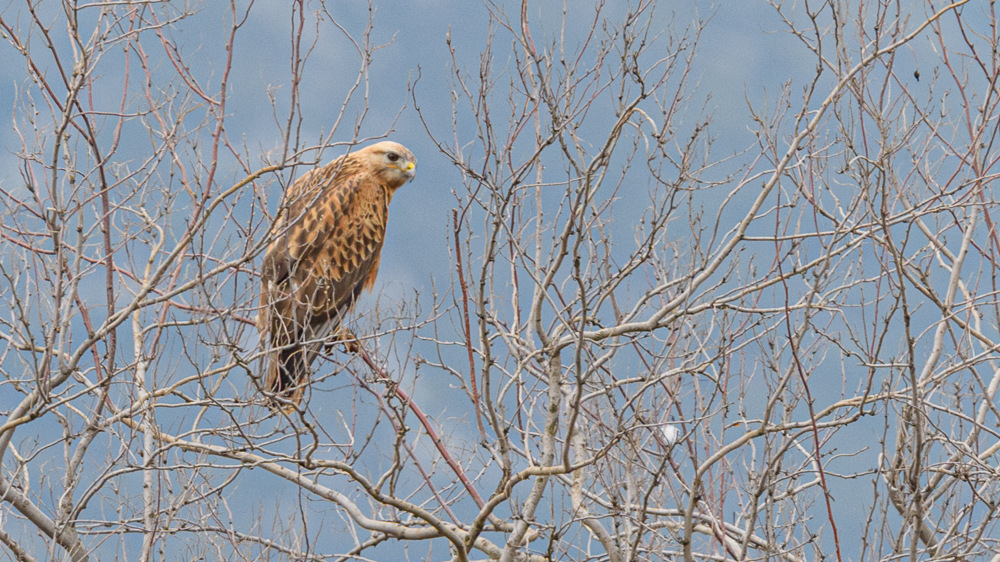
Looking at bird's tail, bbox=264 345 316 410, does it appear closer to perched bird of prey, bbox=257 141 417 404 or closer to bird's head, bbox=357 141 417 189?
perched bird of prey, bbox=257 141 417 404

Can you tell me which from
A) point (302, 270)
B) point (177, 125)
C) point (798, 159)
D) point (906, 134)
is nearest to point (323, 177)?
point (302, 270)

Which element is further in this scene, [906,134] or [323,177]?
[323,177]

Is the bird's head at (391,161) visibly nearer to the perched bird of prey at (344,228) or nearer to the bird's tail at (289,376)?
the perched bird of prey at (344,228)

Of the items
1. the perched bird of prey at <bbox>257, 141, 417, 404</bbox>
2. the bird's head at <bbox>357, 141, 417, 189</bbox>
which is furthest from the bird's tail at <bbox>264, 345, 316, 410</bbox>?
the bird's head at <bbox>357, 141, 417, 189</bbox>

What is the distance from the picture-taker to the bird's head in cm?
821

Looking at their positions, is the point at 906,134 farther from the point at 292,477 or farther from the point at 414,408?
the point at 292,477

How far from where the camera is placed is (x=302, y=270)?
7109mm

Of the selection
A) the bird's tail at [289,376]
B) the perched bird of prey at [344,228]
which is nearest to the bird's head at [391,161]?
the perched bird of prey at [344,228]

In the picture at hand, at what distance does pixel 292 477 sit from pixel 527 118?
2.25 m

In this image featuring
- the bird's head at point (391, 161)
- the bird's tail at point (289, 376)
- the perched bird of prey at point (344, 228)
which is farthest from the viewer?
the bird's head at point (391, 161)

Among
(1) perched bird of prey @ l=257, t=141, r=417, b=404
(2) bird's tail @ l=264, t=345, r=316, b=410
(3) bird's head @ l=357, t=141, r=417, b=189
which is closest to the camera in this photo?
(2) bird's tail @ l=264, t=345, r=316, b=410

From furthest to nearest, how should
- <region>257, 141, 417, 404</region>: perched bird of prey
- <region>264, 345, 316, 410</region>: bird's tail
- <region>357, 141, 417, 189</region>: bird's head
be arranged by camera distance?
<region>357, 141, 417, 189</region>: bird's head → <region>257, 141, 417, 404</region>: perched bird of prey → <region>264, 345, 316, 410</region>: bird's tail

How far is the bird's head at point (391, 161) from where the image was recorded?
8.21 metres

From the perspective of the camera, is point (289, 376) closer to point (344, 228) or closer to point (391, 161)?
point (344, 228)
